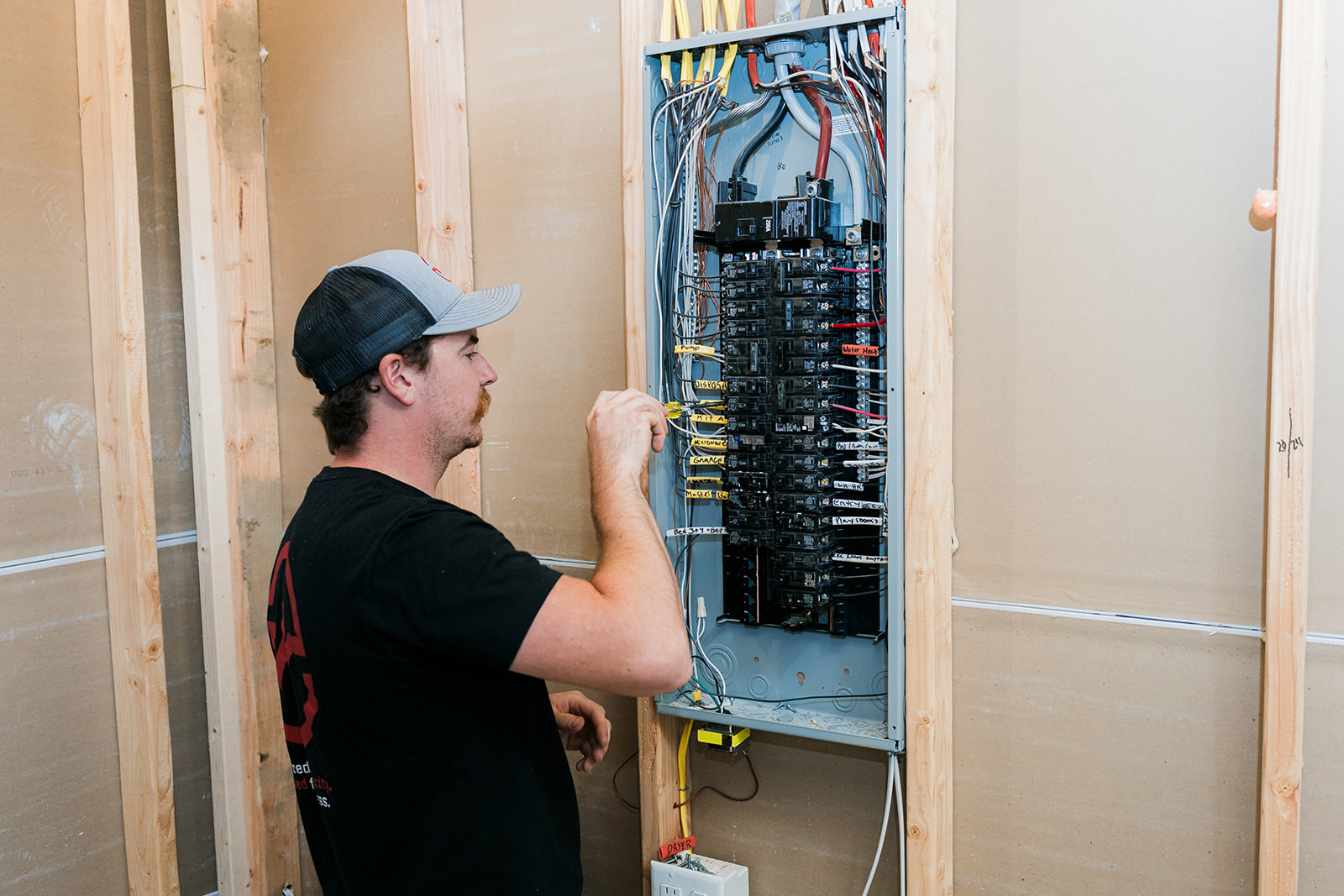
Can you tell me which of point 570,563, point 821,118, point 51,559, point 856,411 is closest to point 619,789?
point 570,563

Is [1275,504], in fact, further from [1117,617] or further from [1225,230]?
[1225,230]

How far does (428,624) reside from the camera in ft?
3.51

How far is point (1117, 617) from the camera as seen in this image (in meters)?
1.59

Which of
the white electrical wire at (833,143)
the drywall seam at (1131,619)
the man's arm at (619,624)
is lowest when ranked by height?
the drywall seam at (1131,619)

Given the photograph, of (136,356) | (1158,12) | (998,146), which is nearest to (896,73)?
(998,146)

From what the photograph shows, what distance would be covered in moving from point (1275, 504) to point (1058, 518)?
321mm

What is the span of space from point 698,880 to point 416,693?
96 cm

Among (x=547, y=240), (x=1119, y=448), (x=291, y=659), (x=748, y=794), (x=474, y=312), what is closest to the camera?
(x=291, y=659)

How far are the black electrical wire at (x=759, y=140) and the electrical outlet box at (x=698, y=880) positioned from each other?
132 cm

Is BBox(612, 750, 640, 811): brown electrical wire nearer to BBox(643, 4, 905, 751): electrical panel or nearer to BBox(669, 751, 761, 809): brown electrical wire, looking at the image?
BBox(669, 751, 761, 809): brown electrical wire

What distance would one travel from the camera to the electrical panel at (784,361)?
164 centimetres

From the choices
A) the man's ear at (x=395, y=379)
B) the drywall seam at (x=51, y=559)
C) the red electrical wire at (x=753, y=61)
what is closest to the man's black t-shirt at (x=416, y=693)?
the man's ear at (x=395, y=379)

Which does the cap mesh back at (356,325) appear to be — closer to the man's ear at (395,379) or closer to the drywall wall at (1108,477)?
the man's ear at (395,379)

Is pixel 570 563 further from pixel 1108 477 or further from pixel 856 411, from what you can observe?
pixel 1108 477
